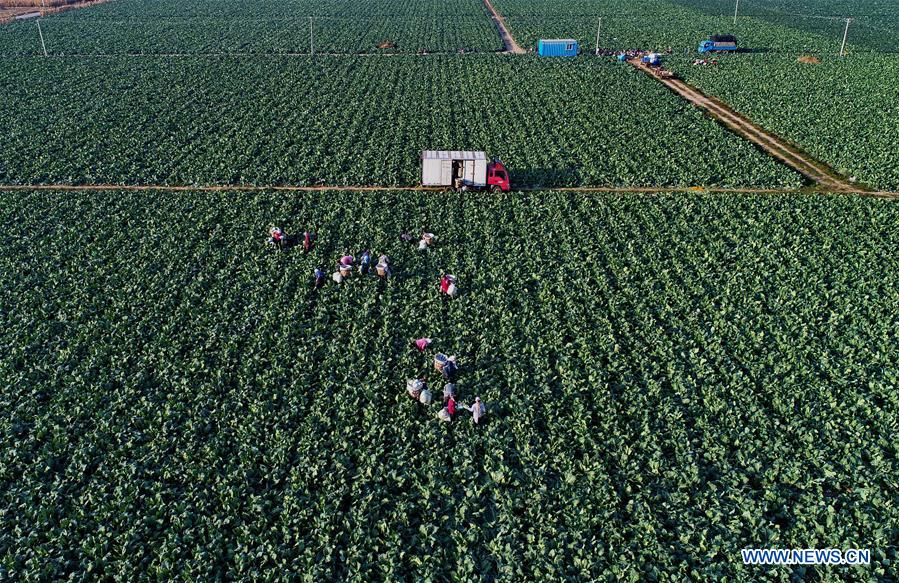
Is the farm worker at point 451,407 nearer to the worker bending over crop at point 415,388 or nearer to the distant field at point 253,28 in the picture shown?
the worker bending over crop at point 415,388

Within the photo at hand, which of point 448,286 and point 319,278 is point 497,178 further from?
point 319,278

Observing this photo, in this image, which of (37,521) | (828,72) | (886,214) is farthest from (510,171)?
(828,72)

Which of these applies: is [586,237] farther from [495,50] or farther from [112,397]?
[495,50]

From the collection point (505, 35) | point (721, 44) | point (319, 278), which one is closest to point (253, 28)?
point (505, 35)

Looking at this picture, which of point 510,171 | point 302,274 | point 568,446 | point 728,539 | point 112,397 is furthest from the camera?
point 510,171

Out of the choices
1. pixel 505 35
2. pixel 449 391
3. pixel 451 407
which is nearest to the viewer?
pixel 451 407

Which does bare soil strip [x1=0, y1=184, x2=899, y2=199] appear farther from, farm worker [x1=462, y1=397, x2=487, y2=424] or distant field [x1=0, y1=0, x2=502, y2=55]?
distant field [x1=0, y1=0, x2=502, y2=55]
